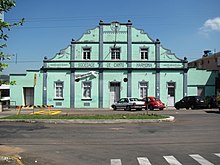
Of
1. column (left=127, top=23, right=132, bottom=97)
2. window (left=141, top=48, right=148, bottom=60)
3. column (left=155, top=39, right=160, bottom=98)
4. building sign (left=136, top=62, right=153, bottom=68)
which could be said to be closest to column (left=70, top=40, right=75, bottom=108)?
column (left=127, top=23, right=132, bottom=97)

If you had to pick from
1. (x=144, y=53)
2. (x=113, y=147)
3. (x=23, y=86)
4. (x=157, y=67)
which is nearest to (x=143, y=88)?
(x=157, y=67)

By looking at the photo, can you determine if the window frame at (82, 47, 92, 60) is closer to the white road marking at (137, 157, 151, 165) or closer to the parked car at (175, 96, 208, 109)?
the parked car at (175, 96, 208, 109)

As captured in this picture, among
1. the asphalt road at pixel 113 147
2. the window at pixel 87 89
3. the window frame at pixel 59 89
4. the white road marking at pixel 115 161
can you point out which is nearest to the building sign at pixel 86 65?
the window at pixel 87 89

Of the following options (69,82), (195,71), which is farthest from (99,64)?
(195,71)

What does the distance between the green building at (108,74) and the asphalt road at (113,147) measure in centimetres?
2221

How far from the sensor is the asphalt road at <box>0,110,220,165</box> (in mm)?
7996

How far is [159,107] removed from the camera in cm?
3120

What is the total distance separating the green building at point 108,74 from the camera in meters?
35.9

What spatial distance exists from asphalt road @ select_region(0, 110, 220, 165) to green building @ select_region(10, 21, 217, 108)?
22212 millimetres

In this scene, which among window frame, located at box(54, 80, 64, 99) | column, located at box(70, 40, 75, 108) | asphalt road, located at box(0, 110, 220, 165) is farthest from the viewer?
window frame, located at box(54, 80, 64, 99)

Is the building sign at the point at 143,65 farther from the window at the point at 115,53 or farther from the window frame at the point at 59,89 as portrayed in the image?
the window frame at the point at 59,89

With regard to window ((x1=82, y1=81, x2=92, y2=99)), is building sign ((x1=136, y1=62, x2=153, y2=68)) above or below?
above

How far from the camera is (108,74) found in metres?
36.1

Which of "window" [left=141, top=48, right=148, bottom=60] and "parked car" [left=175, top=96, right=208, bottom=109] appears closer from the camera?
"parked car" [left=175, top=96, right=208, bottom=109]
